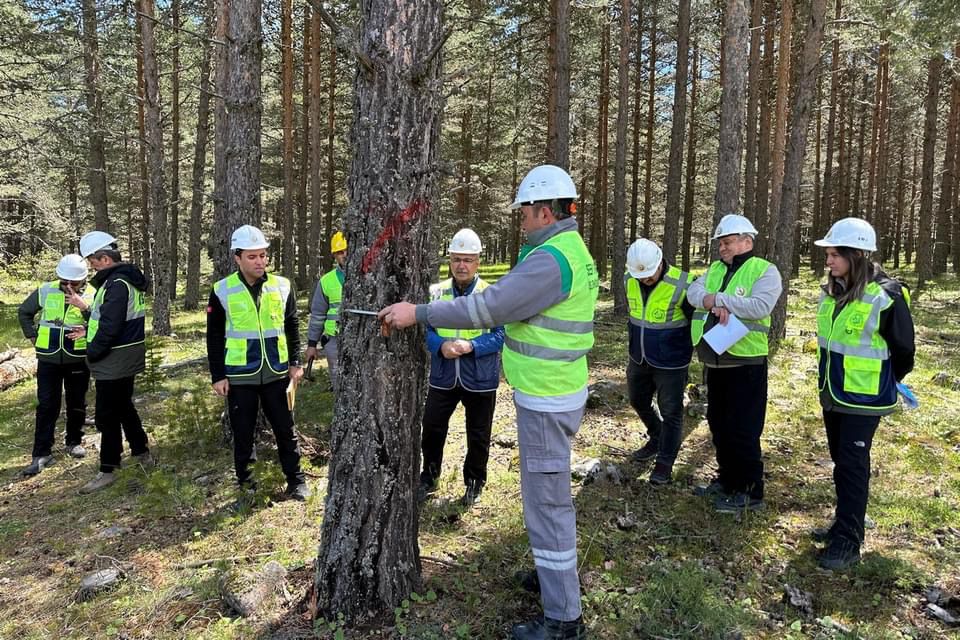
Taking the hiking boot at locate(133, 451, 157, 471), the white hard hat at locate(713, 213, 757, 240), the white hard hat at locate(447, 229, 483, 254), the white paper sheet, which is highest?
the white hard hat at locate(713, 213, 757, 240)

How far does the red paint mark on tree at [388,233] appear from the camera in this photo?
3150mm

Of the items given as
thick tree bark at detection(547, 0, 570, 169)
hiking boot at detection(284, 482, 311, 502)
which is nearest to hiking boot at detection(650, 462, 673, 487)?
hiking boot at detection(284, 482, 311, 502)

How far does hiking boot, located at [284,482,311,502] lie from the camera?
5047 mm

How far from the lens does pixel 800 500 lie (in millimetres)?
5164

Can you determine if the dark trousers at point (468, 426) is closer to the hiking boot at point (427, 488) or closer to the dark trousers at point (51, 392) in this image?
the hiking boot at point (427, 488)

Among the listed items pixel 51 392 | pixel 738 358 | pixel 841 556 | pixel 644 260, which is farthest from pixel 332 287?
pixel 841 556

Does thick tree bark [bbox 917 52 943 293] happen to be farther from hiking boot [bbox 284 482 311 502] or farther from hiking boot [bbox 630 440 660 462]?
hiking boot [bbox 284 482 311 502]

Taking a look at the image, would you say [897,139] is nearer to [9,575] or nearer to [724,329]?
[724,329]

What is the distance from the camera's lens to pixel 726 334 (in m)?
4.61

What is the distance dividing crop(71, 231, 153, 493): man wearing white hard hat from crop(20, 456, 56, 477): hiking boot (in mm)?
962

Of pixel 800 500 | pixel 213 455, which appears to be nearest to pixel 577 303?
pixel 800 500

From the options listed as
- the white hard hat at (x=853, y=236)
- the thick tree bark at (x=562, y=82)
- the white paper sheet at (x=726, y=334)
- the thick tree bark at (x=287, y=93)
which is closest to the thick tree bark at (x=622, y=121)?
the thick tree bark at (x=562, y=82)

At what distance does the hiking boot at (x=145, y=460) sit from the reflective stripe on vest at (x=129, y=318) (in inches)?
51.0

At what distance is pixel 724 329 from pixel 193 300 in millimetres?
18576
